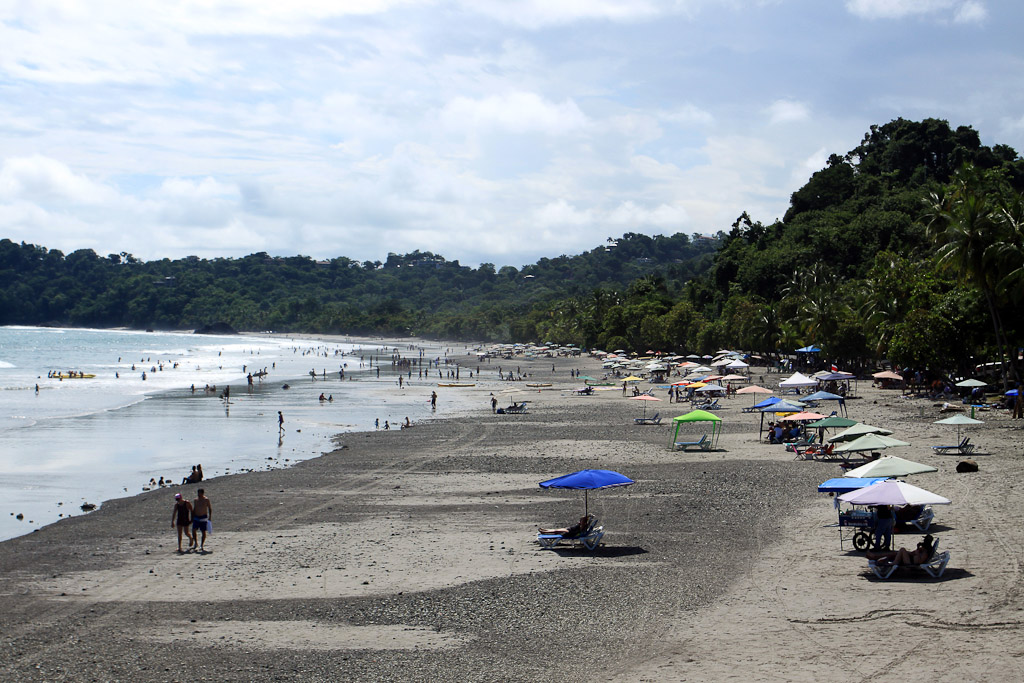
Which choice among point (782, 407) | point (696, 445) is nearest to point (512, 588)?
point (696, 445)

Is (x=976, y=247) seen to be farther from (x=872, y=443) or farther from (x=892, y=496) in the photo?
(x=892, y=496)

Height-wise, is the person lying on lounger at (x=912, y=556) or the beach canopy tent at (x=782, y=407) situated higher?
the beach canopy tent at (x=782, y=407)

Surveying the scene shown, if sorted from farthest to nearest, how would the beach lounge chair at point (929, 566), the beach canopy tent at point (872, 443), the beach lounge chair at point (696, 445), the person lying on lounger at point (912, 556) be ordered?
the beach lounge chair at point (696, 445), the beach canopy tent at point (872, 443), the person lying on lounger at point (912, 556), the beach lounge chair at point (929, 566)

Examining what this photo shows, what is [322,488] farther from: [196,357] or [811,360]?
[196,357]

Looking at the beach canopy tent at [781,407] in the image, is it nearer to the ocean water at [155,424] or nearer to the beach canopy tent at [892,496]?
the ocean water at [155,424]

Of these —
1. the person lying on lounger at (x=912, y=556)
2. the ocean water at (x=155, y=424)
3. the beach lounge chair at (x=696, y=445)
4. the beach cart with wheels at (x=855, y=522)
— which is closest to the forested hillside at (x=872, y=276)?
the beach lounge chair at (x=696, y=445)

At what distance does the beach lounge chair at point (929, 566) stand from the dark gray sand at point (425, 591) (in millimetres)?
2301

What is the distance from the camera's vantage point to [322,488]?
24828mm

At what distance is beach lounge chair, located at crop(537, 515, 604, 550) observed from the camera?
16734 millimetres

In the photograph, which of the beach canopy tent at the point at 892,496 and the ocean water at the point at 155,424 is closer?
the beach canopy tent at the point at 892,496

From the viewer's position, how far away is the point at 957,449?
2622 centimetres

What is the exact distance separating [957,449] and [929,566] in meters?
14.4

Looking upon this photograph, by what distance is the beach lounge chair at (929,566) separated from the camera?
1356cm

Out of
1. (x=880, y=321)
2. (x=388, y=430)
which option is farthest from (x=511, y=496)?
(x=880, y=321)
